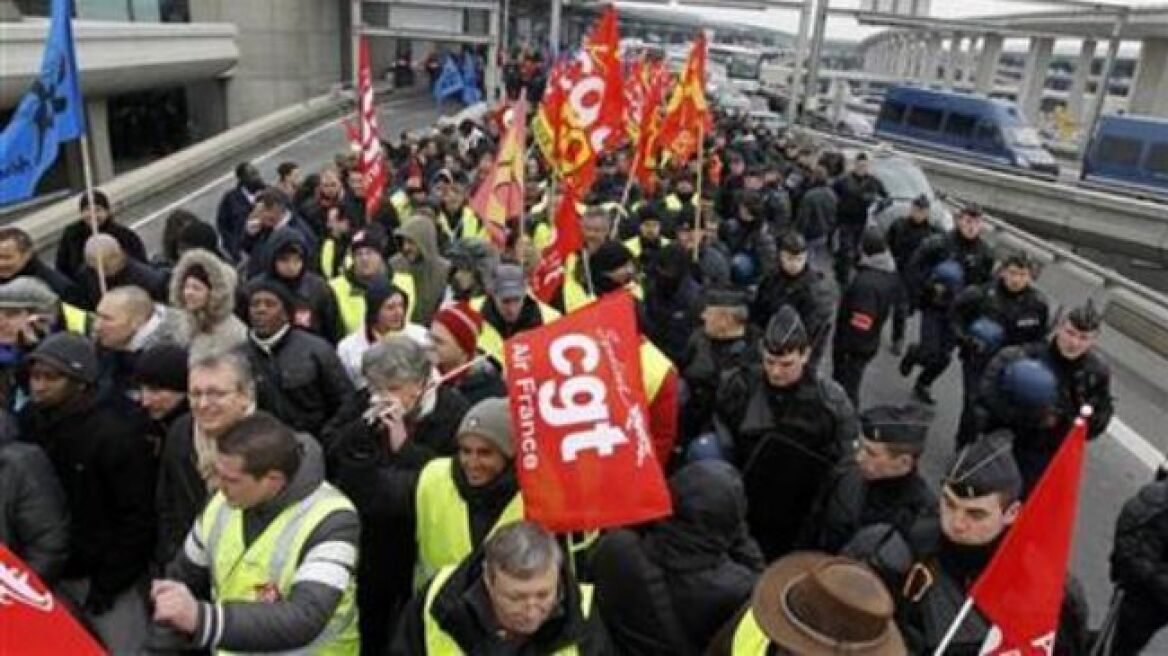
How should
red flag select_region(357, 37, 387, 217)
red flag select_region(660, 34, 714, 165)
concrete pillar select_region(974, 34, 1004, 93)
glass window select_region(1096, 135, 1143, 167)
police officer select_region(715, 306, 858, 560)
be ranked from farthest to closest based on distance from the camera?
concrete pillar select_region(974, 34, 1004, 93), glass window select_region(1096, 135, 1143, 167), red flag select_region(660, 34, 714, 165), red flag select_region(357, 37, 387, 217), police officer select_region(715, 306, 858, 560)

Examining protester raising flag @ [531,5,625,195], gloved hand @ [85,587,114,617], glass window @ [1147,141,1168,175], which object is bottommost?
glass window @ [1147,141,1168,175]

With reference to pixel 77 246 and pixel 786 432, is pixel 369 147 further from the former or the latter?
pixel 786 432

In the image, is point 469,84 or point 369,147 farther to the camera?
point 469,84

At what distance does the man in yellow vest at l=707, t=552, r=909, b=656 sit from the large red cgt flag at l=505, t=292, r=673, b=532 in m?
0.66

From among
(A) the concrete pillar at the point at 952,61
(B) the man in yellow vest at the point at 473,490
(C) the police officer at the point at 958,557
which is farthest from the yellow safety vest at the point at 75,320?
(A) the concrete pillar at the point at 952,61

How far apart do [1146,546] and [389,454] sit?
3290 mm

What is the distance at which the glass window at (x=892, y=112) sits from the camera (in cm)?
3556

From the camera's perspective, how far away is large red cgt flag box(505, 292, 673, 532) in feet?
10.8

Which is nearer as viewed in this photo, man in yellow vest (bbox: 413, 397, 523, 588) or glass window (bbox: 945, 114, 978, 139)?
man in yellow vest (bbox: 413, 397, 523, 588)

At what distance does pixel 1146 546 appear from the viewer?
4.20 meters

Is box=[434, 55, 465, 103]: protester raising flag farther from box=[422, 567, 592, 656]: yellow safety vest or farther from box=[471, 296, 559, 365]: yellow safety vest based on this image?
box=[422, 567, 592, 656]: yellow safety vest

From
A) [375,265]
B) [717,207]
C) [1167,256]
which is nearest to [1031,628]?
[375,265]

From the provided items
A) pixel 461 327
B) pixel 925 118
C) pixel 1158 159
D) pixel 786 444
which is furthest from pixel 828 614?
pixel 925 118

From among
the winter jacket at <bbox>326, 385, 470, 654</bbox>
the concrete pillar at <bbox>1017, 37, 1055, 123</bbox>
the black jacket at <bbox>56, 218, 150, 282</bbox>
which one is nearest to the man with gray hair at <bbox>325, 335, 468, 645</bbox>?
the winter jacket at <bbox>326, 385, 470, 654</bbox>
